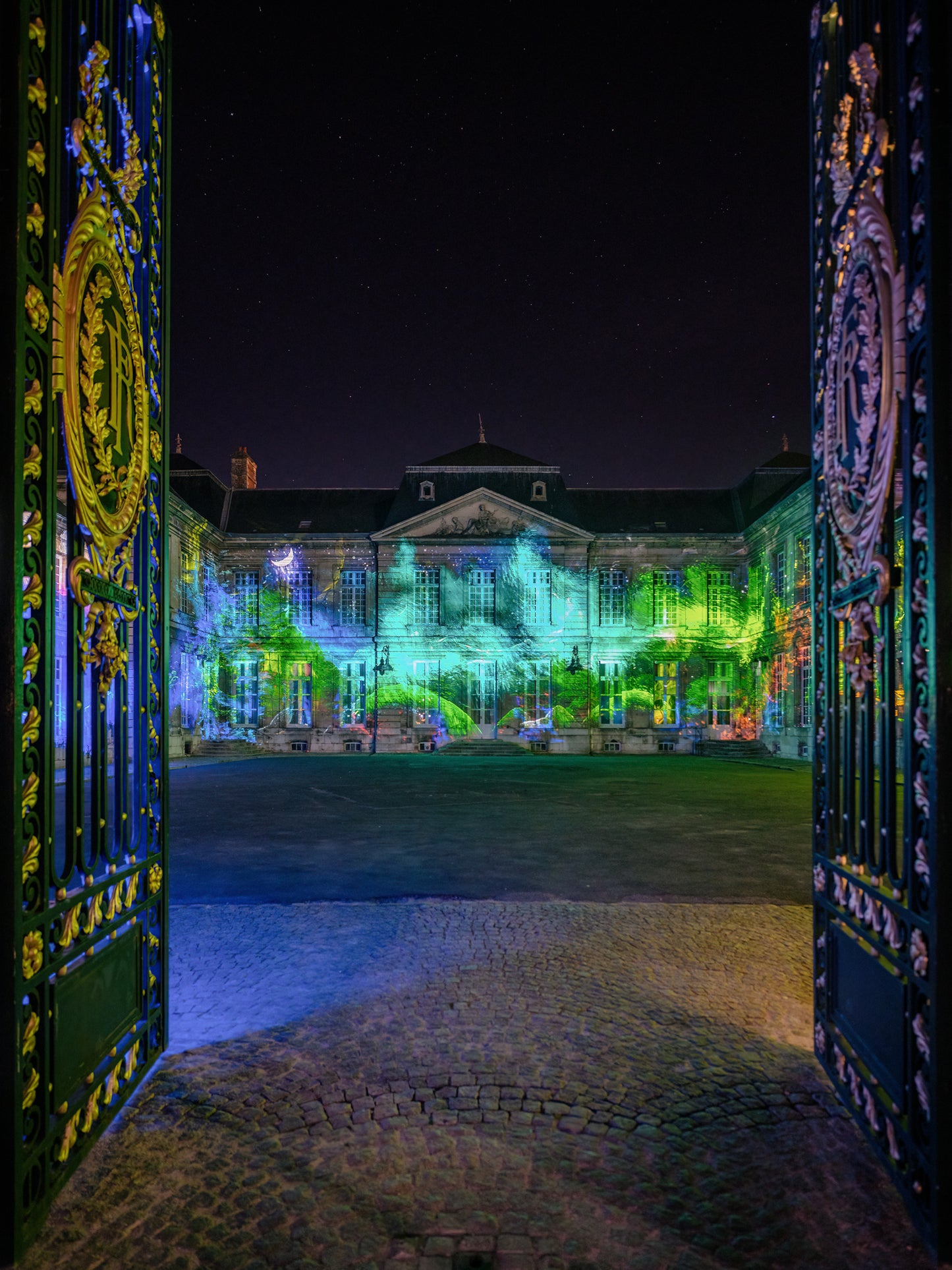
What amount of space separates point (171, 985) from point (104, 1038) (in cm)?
157

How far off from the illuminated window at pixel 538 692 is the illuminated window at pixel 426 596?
14.7ft

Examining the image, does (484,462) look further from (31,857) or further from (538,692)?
(31,857)

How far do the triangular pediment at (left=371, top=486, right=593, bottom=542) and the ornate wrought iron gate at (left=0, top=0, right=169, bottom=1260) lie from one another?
93.9 ft

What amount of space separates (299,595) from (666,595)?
51.4ft

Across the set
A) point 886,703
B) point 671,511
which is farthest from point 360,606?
point 886,703

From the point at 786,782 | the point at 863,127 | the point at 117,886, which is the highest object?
the point at 863,127

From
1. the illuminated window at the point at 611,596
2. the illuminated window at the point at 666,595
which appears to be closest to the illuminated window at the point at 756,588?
the illuminated window at the point at 666,595

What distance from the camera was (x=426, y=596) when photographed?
32812mm

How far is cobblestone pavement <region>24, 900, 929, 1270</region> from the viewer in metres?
2.47

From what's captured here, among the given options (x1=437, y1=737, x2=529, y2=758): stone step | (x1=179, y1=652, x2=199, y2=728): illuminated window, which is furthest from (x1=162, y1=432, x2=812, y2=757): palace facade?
(x1=179, y1=652, x2=199, y2=728): illuminated window

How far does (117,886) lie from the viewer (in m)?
3.35

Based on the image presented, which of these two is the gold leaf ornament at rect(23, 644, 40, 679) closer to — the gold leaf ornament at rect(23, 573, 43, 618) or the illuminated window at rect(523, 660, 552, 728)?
the gold leaf ornament at rect(23, 573, 43, 618)

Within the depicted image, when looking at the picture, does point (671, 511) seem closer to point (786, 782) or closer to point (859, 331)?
point (786, 782)

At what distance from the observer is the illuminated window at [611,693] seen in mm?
32344
